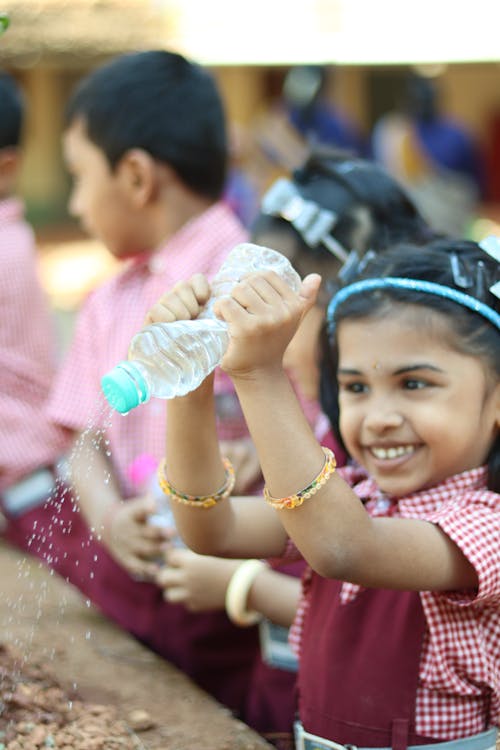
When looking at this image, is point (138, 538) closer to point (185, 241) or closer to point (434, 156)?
point (185, 241)

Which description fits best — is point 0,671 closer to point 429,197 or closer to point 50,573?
point 50,573

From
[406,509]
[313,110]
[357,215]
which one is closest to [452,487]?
[406,509]

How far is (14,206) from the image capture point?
12.3ft

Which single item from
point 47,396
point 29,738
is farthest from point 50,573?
point 29,738

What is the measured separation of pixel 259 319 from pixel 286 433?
0.15 m

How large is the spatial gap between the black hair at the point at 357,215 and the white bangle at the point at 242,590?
69 centimetres

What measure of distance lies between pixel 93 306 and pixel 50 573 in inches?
29.2

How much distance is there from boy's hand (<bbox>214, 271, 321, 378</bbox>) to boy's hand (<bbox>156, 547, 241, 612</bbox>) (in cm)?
105

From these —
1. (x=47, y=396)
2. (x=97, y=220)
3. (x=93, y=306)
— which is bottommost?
(x=47, y=396)

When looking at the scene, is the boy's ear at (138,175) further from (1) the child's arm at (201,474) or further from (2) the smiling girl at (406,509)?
(1) the child's arm at (201,474)

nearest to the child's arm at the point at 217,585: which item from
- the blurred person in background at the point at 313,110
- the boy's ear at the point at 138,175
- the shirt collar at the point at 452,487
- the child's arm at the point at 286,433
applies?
the shirt collar at the point at 452,487

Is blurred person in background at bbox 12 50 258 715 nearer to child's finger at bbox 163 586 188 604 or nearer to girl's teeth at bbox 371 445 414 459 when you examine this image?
child's finger at bbox 163 586 188 604

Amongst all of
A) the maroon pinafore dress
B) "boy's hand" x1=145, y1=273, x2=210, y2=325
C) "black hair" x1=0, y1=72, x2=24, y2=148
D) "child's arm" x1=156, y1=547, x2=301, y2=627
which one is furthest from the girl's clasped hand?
"black hair" x1=0, y1=72, x2=24, y2=148

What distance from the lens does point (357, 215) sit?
2.66m
